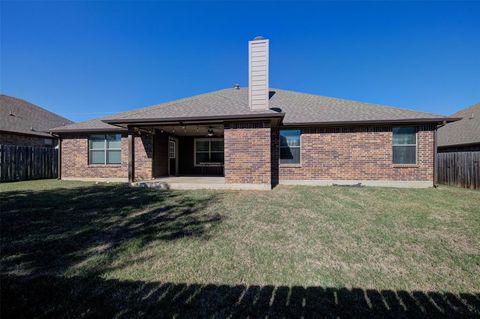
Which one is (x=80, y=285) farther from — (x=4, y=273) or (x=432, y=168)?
(x=432, y=168)

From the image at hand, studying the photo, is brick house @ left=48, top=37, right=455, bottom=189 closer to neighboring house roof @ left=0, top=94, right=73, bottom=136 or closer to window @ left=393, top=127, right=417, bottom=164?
window @ left=393, top=127, right=417, bottom=164

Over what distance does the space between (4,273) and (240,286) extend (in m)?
3.07

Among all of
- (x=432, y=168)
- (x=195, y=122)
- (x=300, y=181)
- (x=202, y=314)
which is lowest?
(x=202, y=314)

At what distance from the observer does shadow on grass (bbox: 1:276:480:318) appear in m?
2.21

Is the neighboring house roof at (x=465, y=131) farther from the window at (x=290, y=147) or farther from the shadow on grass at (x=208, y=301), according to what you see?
the shadow on grass at (x=208, y=301)

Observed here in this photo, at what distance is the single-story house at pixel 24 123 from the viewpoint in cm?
1508

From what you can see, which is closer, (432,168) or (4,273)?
(4,273)

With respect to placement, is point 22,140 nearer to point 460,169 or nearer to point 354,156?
point 354,156

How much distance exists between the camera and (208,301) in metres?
2.38

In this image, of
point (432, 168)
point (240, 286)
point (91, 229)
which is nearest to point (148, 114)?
point (91, 229)

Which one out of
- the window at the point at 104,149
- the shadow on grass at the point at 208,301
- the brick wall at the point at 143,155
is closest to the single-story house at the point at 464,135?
the shadow on grass at the point at 208,301

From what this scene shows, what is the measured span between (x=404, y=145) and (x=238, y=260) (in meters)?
9.43

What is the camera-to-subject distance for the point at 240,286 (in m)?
2.65

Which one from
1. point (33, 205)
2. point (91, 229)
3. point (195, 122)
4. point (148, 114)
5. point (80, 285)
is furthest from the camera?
point (148, 114)
